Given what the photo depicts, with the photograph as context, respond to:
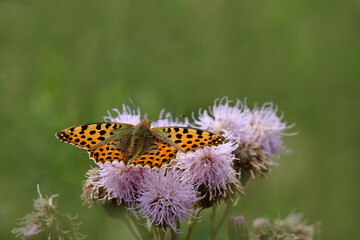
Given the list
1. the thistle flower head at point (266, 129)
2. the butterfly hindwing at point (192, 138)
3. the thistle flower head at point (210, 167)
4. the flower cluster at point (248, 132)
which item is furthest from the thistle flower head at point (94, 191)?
the thistle flower head at point (266, 129)

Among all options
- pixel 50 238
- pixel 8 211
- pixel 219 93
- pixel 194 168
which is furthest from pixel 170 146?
pixel 219 93

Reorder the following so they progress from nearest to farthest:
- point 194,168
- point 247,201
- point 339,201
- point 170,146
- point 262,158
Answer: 1. point 170,146
2. point 194,168
3. point 262,158
4. point 247,201
5. point 339,201

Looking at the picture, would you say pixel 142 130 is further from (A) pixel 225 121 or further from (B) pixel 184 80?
(B) pixel 184 80

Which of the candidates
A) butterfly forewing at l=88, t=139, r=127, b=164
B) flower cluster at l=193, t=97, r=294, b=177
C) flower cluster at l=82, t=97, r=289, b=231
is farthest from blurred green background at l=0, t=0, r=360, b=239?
butterfly forewing at l=88, t=139, r=127, b=164

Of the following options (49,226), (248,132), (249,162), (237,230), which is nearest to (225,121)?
(248,132)

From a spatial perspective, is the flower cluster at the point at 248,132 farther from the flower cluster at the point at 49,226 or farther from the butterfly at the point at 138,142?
the flower cluster at the point at 49,226

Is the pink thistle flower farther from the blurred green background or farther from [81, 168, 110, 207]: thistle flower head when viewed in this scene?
the blurred green background

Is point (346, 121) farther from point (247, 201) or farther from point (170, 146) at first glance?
point (170, 146)
